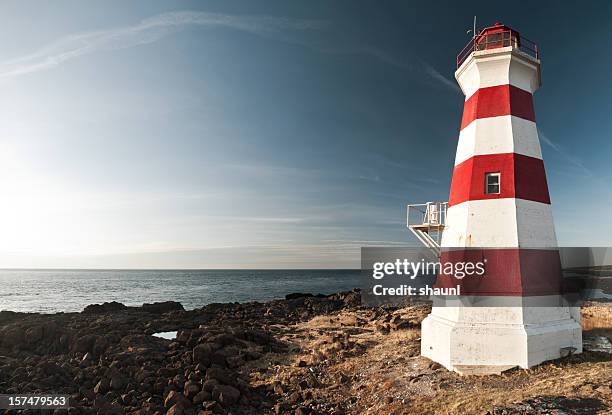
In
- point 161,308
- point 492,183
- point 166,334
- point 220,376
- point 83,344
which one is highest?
point 492,183

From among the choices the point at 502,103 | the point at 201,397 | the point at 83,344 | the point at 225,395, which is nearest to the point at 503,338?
→ the point at 502,103

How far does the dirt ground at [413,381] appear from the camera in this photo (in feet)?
23.8

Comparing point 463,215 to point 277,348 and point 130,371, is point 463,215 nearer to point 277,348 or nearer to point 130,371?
point 277,348

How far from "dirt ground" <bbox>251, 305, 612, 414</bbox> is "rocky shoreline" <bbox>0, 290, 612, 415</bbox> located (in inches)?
1.3

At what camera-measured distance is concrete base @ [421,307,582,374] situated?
913 centimetres

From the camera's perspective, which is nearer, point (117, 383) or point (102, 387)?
point (102, 387)

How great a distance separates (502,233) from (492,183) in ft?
4.55

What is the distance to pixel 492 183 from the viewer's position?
10.1 meters

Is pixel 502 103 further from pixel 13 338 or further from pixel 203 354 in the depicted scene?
pixel 13 338

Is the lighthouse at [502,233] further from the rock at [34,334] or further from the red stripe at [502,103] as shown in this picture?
the rock at [34,334]

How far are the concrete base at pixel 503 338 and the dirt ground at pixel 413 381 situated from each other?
25 centimetres

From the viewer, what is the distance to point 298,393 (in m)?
9.58

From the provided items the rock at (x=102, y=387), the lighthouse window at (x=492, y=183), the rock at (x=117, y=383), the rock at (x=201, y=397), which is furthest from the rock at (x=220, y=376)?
the lighthouse window at (x=492, y=183)

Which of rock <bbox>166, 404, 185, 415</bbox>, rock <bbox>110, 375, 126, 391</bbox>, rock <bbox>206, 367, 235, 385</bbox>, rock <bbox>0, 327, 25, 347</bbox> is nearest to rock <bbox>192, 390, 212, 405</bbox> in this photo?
rock <bbox>166, 404, 185, 415</bbox>
